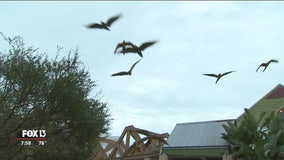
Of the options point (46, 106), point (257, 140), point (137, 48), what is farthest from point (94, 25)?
point (257, 140)

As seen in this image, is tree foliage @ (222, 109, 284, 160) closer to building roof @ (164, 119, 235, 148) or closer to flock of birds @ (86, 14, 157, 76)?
building roof @ (164, 119, 235, 148)

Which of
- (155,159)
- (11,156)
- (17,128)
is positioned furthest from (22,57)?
(155,159)

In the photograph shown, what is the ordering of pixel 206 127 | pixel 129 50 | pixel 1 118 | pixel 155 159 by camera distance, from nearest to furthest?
pixel 129 50
pixel 1 118
pixel 206 127
pixel 155 159

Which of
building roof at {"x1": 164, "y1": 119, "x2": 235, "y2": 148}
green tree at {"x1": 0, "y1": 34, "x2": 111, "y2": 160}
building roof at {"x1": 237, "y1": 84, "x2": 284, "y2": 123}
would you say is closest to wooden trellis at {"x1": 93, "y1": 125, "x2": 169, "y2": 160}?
building roof at {"x1": 164, "y1": 119, "x2": 235, "y2": 148}

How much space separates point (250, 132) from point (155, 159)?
40.4 ft

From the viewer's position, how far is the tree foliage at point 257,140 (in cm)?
1366

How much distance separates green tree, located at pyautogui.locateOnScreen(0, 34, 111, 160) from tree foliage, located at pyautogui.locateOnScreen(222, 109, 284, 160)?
600 centimetres

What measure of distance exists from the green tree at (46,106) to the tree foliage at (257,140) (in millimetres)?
6003

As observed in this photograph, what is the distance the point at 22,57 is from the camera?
13.7 meters

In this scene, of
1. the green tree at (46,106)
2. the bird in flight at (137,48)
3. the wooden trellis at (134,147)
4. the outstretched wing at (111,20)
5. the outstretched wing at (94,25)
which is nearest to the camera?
the bird in flight at (137,48)

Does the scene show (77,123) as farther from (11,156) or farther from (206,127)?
(206,127)

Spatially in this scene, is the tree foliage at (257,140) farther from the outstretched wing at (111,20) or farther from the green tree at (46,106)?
the outstretched wing at (111,20)

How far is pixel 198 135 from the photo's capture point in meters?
22.1

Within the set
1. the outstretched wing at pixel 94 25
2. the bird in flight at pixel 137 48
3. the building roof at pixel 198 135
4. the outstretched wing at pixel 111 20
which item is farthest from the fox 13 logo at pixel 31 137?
the building roof at pixel 198 135
